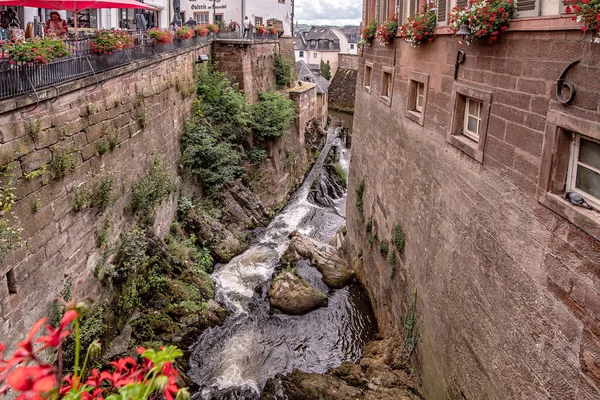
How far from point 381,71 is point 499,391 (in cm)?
889

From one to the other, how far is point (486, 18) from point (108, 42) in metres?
7.48

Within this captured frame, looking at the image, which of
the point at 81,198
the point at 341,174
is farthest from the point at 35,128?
the point at 341,174

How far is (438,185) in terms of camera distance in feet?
26.5

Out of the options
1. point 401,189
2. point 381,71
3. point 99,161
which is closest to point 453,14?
point 401,189

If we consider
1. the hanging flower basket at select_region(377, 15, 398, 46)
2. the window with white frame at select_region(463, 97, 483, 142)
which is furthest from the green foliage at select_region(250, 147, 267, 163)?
the window with white frame at select_region(463, 97, 483, 142)

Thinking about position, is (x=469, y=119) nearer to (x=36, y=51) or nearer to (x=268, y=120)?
(x=36, y=51)

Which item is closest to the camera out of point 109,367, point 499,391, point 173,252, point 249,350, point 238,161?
point 499,391

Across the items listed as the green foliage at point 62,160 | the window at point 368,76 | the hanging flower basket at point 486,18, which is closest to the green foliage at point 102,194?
the green foliage at point 62,160

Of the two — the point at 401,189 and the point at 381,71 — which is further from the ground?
the point at 381,71

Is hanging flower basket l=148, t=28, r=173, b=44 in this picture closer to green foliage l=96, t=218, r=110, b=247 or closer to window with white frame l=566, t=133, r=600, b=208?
green foliage l=96, t=218, r=110, b=247

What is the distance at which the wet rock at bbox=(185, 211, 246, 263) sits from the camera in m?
15.3

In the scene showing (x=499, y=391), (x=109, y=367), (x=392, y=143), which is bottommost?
(x=109, y=367)

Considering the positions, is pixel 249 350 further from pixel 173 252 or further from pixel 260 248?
pixel 260 248

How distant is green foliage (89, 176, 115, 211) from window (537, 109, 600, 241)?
7.63 m
